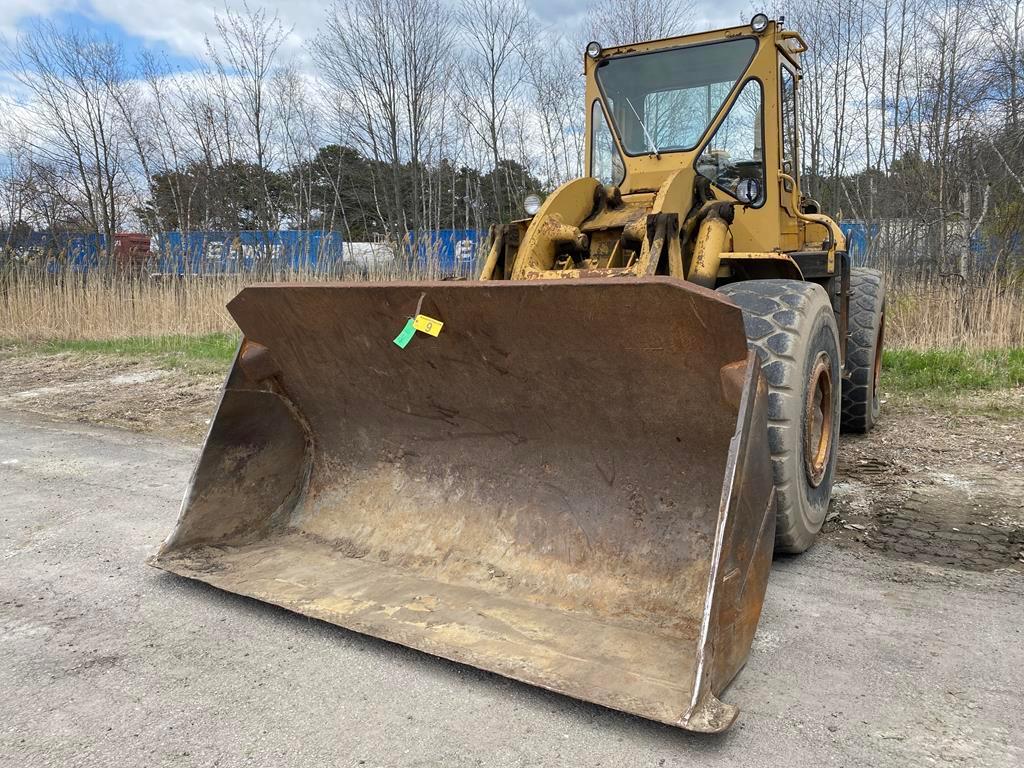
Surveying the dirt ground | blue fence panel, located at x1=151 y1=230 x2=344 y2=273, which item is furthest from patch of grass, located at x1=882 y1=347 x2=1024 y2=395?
blue fence panel, located at x1=151 y1=230 x2=344 y2=273

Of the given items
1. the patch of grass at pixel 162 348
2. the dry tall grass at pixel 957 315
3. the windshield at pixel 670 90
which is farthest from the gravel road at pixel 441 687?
the patch of grass at pixel 162 348

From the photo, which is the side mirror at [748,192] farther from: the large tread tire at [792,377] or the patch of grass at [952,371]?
the patch of grass at [952,371]

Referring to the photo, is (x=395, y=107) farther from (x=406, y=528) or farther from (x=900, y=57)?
(x=406, y=528)

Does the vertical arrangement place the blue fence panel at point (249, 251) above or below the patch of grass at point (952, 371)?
above

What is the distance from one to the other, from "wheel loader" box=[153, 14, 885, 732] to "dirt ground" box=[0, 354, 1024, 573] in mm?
541

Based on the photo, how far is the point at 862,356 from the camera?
508cm

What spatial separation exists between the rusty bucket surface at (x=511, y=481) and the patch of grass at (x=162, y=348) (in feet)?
17.4

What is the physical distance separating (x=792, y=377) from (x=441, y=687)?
1600 millimetres

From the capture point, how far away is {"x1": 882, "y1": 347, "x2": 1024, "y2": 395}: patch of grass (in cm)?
616

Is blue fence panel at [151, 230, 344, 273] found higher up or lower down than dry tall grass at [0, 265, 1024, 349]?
higher up

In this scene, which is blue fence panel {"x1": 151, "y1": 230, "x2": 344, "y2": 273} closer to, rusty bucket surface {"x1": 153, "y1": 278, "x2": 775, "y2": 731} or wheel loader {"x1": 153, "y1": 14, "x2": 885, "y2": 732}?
wheel loader {"x1": 153, "y1": 14, "x2": 885, "y2": 732}

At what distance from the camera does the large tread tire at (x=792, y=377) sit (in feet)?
9.02

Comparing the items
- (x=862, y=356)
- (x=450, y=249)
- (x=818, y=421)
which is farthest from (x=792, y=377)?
(x=450, y=249)

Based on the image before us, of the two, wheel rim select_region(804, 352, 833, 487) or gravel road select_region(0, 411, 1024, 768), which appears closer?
gravel road select_region(0, 411, 1024, 768)
